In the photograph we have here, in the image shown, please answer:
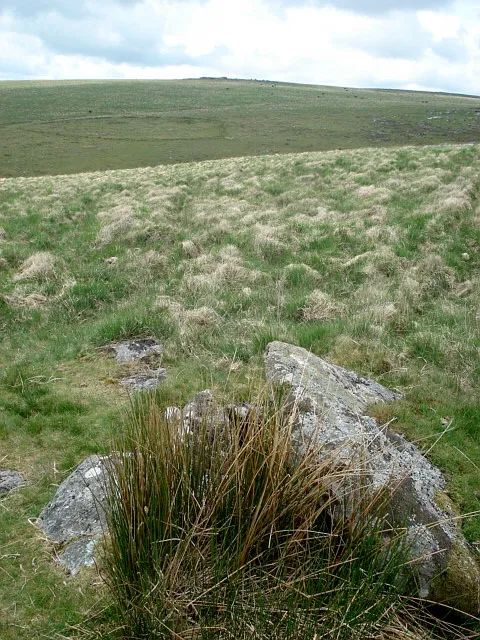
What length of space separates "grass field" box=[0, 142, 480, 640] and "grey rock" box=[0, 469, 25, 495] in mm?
88

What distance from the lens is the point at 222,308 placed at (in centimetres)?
877

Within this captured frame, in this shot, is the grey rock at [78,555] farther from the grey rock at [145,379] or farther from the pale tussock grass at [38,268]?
the pale tussock grass at [38,268]

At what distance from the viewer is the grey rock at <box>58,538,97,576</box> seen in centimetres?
357

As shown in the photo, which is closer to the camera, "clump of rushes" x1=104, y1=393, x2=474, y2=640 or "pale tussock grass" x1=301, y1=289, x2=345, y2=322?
"clump of rushes" x1=104, y1=393, x2=474, y2=640

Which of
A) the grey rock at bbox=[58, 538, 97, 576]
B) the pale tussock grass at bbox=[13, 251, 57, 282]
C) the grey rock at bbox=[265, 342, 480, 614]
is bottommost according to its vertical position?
the pale tussock grass at bbox=[13, 251, 57, 282]

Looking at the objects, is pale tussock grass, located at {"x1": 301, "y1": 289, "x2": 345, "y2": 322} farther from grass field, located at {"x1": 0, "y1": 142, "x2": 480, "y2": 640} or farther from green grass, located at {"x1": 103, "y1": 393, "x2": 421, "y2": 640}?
green grass, located at {"x1": 103, "y1": 393, "x2": 421, "y2": 640}

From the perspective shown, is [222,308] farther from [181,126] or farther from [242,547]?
[181,126]

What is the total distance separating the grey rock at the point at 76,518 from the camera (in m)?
3.68

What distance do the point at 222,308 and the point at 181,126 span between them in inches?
2923

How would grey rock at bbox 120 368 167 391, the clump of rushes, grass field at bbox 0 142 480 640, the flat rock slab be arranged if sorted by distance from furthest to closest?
the flat rock slab → grey rock at bbox 120 368 167 391 → grass field at bbox 0 142 480 640 → the clump of rushes

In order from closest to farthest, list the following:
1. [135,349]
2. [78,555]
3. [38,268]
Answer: [78,555]
[135,349]
[38,268]

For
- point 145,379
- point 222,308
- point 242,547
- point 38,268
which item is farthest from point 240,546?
point 38,268

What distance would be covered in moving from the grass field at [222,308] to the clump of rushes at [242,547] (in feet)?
1.87

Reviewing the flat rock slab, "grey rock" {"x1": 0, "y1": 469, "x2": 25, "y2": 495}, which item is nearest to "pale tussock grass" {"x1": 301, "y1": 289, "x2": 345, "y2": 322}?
the flat rock slab
